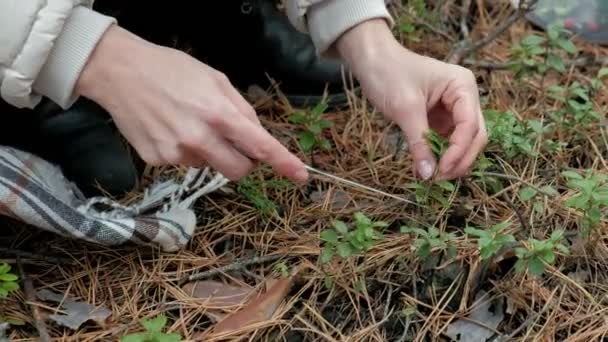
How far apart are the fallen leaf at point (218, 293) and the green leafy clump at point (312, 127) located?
0.30 meters

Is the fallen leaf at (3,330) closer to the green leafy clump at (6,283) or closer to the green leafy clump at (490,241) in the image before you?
the green leafy clump at (6,283)

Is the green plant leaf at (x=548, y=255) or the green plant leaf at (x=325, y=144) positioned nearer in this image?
the green plant leaf at (x=548, y=255)

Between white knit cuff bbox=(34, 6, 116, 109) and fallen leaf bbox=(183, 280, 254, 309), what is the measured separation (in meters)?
0.39

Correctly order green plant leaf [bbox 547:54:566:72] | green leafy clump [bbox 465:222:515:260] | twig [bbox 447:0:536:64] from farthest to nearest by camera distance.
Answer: twig [bbox 447:0:536:64]
green plant leaf [bbox 547:54:566:72]
green leafy clump [bbox 465:222:515:260]

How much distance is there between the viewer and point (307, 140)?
157 cm

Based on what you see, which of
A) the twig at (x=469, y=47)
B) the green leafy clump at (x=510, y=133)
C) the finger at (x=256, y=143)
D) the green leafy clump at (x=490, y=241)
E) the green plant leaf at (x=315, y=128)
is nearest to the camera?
the finger at (x=256, y=143)

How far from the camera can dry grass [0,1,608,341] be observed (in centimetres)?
133

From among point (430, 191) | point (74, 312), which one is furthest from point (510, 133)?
point (74, 312)

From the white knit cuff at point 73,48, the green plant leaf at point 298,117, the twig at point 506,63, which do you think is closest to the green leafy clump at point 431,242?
the green plant leaf at point 298,117

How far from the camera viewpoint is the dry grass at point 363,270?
133cm

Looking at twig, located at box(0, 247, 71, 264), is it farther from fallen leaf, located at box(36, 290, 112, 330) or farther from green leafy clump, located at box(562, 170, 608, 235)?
green leafy clump, located at box(562, 170, 608, 235)

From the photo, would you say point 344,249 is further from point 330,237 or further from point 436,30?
point 436,30

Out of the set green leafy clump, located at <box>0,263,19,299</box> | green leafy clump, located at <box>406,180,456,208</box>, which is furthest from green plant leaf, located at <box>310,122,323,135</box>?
green leafy clump, located at <box>0,263,19,299</box>

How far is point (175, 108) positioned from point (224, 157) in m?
0.09
